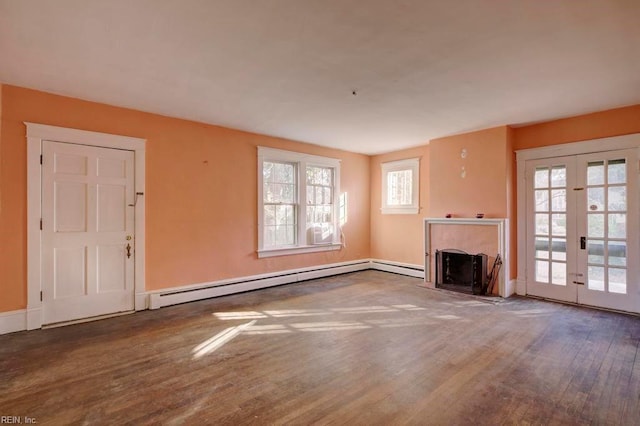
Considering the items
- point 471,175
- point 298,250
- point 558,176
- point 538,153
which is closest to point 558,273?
point 558,176

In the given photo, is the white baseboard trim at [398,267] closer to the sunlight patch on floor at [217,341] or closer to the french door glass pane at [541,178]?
A: the french door glass pane at [541,178]

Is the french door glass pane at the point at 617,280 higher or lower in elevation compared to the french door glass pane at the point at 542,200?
lower

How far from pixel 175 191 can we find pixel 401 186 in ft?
14.2

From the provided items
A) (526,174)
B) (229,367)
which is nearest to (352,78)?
(229,367)

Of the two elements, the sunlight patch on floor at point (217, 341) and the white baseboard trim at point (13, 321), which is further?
the white baseboard trim at point (13, 321)

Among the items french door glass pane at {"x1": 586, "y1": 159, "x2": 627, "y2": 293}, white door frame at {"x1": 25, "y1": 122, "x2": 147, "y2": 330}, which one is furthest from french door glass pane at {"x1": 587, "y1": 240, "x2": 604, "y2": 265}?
white door frame at {"x1": 25, "y1": 122, "x2": 147, "y2": 330}

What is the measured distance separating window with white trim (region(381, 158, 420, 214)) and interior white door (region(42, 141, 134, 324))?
476 centimetres

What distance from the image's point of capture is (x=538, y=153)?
15.7 feet

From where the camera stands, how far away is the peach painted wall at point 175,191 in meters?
3.42

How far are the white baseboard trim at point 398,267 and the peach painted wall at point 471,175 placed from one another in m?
1.20

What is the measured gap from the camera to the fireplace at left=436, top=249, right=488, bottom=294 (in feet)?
16.5

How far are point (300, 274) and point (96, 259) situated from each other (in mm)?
3176

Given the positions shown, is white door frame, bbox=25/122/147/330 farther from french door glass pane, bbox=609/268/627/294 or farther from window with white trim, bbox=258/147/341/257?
french door glass pane, bbox=609/268/627/294

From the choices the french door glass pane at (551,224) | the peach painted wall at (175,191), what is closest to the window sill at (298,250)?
the peach painted wall at (175,191)
